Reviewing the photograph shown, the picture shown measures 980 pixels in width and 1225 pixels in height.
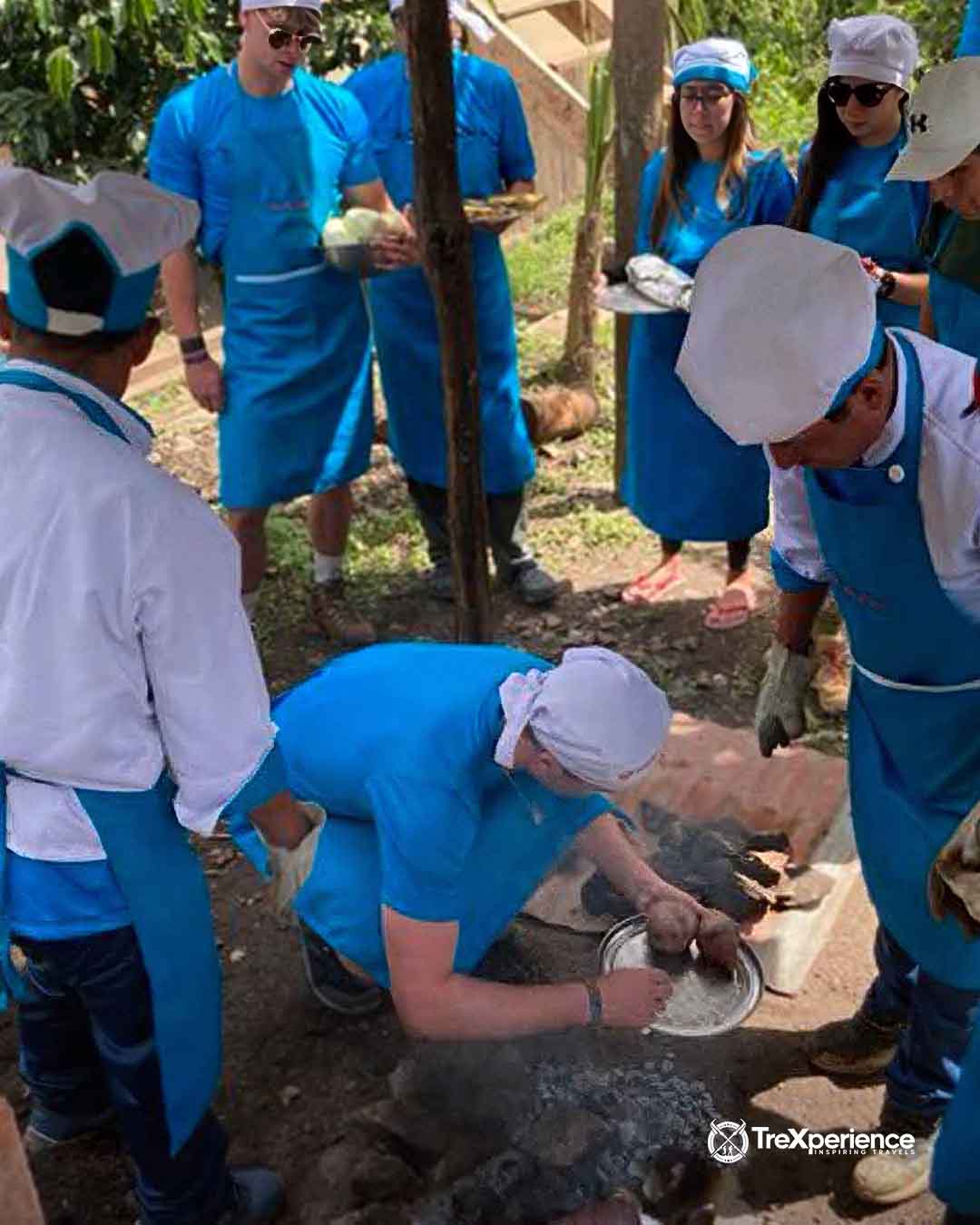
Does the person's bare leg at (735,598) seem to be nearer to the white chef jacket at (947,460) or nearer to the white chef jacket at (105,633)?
the white chef jacket at (947,460)

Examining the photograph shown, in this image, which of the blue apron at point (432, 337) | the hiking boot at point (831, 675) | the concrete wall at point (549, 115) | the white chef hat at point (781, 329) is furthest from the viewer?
the concrete wall at point (549, 115)

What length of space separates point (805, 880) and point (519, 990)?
1.06 m

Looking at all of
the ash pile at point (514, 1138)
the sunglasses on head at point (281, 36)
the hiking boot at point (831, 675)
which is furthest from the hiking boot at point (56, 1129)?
the sunglasses on head at point (281, 36)

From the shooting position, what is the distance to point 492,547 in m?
4.98

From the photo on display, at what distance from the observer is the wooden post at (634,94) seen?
15.4 feet

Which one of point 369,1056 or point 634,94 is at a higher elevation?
point 634,94

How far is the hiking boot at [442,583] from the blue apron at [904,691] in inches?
102

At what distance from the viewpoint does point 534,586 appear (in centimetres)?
487

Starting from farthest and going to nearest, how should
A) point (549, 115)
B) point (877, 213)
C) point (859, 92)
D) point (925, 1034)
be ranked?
point (549, 115)
point (877, 213)
point (859, 92)
point (925, 1034)

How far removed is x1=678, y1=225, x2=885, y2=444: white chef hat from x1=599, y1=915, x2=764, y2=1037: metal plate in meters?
1.21

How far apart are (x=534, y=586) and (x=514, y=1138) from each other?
8.28 ft

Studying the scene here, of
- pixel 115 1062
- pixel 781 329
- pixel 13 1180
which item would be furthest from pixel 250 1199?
pixel 781 329

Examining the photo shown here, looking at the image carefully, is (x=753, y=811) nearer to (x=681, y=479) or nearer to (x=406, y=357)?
(x=681, y=479)

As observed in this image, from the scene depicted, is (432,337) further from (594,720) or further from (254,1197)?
(254,1197)
